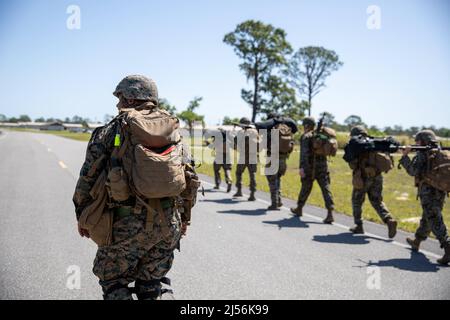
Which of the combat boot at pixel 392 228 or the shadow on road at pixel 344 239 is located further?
the combat boot at pixel 392 228

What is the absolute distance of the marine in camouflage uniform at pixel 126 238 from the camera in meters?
3.19

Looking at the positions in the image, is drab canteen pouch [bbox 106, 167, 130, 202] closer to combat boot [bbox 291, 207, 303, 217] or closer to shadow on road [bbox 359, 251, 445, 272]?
shadow on road [bbox 359, 251, 445, 272]

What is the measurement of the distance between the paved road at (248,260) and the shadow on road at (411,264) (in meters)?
0.01

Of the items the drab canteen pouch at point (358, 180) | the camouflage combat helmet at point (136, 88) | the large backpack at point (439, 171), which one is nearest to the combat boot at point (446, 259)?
the large backpack at point (439, 171)

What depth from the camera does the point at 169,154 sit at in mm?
3252

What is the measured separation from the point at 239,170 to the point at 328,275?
21.5 feet

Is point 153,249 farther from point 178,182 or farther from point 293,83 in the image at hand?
point 293,83

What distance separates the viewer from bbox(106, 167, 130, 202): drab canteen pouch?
3033 mm

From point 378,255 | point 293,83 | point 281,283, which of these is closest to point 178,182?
point 281,283

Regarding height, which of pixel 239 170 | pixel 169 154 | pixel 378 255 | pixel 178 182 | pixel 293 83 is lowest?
pixel 378 255

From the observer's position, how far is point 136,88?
134 inches

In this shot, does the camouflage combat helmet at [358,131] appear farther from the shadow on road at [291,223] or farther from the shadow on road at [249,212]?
the shadow on road at [249,212]

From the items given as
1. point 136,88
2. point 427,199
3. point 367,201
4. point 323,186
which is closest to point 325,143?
point 323,186

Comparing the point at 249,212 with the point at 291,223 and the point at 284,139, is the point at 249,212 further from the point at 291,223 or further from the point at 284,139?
the point at 284,139
